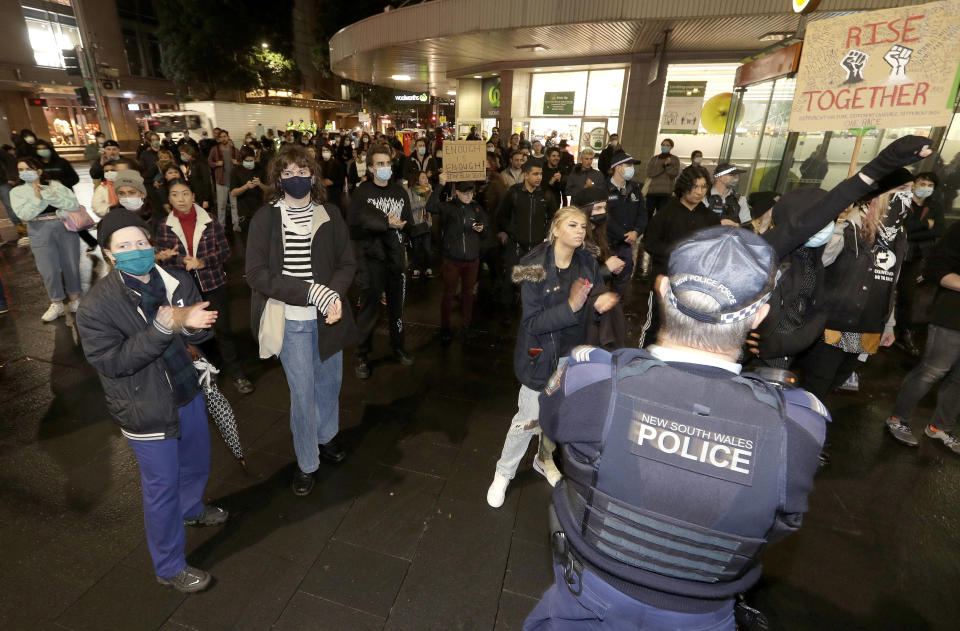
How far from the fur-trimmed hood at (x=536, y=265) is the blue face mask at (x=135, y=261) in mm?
1969

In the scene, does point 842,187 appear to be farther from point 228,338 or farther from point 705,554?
point 228,338

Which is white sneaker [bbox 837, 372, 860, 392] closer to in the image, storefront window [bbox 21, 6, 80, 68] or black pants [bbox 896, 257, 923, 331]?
black pants [bbox 896, 257, 923, 331]

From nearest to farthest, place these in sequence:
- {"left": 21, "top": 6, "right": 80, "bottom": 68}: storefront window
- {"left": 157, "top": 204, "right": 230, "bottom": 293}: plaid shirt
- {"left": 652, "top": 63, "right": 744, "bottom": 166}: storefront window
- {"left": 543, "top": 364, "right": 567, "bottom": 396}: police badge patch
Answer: {"left": 543, "top": 364, "right": 567, "bottom": 396}: police badge patch
{"left": 157, "top": 204, "right": 230, "bottom": 293}: plaid shirt
{"left": 652, "top": 63, "right": 744, "bottom": 166}: storefront window
{"left": 21, "top": 6, "right": 80, "bottom": 68}: storefront window

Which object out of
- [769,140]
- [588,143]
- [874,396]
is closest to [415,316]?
[874,396]

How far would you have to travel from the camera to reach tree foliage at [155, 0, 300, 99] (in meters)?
31.6

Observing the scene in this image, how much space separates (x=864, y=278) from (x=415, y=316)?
16.8 feet

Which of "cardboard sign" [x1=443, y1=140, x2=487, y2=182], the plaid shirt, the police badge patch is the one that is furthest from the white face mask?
the police badge patch

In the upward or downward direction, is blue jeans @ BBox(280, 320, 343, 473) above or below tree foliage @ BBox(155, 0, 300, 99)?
below

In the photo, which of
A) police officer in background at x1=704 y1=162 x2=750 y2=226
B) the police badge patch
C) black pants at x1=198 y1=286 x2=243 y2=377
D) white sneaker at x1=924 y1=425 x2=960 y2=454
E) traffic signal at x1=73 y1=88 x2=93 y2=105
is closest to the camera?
the police badge patch

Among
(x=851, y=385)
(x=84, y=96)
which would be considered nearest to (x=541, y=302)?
(x=851, y=385)

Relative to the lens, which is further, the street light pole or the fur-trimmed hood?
the street light pole

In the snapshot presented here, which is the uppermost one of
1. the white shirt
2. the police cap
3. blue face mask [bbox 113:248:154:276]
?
the police cap

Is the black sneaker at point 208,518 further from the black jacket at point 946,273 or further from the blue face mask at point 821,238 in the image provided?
the black jacket at point 946,273

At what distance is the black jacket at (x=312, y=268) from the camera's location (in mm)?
2904
